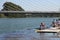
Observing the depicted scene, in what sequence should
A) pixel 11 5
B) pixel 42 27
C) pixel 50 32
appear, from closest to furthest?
1. pixel 50 32
2. pixel 42 27
3. pixel 11 5

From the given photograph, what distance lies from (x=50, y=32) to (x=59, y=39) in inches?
352

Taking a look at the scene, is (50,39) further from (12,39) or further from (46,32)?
(46,32)

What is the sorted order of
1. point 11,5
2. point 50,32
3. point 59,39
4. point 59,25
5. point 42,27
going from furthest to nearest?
A: point 11,5 → point 59,25 → point 42,27 → point 50,32 → point 59,39

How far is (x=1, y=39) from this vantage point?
31781mm

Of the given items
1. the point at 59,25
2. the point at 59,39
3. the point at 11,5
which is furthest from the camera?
the point at 11,5

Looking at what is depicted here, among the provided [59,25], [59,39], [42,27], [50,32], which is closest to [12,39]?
[59,39]

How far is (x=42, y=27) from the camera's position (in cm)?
4431

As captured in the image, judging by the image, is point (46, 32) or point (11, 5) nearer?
point (46, 32)

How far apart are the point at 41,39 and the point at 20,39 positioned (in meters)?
2.29

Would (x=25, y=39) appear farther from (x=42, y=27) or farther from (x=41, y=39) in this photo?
(x=42, y=27)

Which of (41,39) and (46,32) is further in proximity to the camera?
(46,32)

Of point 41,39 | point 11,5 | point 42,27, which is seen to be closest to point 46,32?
point 42,27

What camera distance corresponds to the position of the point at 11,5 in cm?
13638

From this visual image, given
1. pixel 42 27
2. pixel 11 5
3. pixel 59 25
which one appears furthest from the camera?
pixel 11 5
